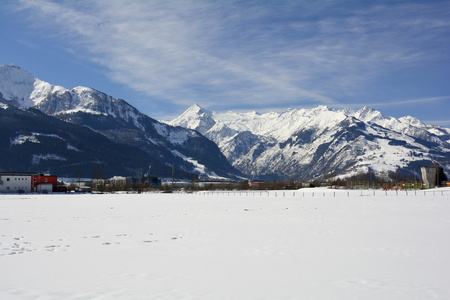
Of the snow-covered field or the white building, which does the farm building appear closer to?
the white building

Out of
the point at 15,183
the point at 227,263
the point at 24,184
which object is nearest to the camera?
the point at 227,263

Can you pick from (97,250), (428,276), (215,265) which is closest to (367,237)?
(428,276)

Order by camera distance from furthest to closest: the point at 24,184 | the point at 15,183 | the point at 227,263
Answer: the point at 24,184 → the point at 15,183 → the point at 227,263

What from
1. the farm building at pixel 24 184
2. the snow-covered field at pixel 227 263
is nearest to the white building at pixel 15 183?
the farm building at pixel 24 184

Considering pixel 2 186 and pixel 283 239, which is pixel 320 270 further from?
pixel 2 186

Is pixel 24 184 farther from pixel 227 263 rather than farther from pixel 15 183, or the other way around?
pixel 227 263

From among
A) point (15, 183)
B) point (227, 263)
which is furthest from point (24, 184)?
point (227, 263)

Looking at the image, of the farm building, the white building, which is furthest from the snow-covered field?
the farm building

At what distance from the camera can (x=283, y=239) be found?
26875mm

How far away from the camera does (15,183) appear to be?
158500 mm

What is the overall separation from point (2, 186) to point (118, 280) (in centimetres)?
16105

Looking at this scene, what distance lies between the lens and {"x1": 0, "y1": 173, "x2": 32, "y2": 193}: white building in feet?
509

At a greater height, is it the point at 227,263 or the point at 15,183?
the point at 15,183

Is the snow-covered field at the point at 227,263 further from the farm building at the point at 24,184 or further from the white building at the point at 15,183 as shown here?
the farm building at the point at 24,184
